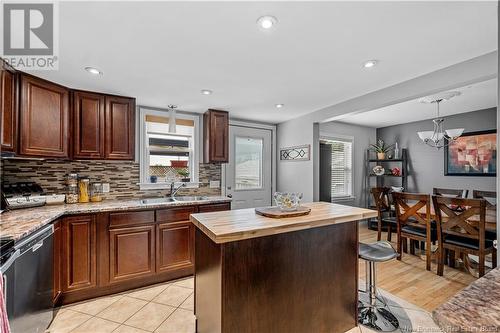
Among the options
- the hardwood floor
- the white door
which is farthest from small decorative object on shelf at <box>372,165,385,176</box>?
the white door

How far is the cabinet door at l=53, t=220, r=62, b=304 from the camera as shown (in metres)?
2.23

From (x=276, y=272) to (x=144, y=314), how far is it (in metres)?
1.49

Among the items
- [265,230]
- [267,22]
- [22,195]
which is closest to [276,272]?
[265,230]

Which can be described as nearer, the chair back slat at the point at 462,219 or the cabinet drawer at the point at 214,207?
the chair back slat at the point at 462,219

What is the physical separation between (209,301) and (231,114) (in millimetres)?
2979

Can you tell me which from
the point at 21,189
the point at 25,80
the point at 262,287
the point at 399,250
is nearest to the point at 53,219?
the point at 21,189

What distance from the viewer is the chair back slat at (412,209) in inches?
122

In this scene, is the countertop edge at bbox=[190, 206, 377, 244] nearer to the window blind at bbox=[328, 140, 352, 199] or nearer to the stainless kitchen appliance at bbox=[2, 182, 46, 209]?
the stainless kitchen appliance at bbox=[2, 182, 46, 209]

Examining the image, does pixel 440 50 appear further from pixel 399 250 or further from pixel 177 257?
pixel 177 257

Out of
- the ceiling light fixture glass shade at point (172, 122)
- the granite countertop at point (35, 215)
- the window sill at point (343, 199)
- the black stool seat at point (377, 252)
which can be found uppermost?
the ceiling light fixture glass shade at point (172, 122)

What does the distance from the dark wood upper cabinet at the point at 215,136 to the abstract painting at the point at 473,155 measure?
426cm

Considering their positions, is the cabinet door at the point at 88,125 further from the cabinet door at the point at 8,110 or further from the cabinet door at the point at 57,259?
the cabinet door at the point at 57,259

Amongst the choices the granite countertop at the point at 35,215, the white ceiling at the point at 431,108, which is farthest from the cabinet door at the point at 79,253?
the white ceiling at the point at 431,108

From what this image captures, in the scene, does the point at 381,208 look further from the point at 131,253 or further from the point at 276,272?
the point at 131,253
